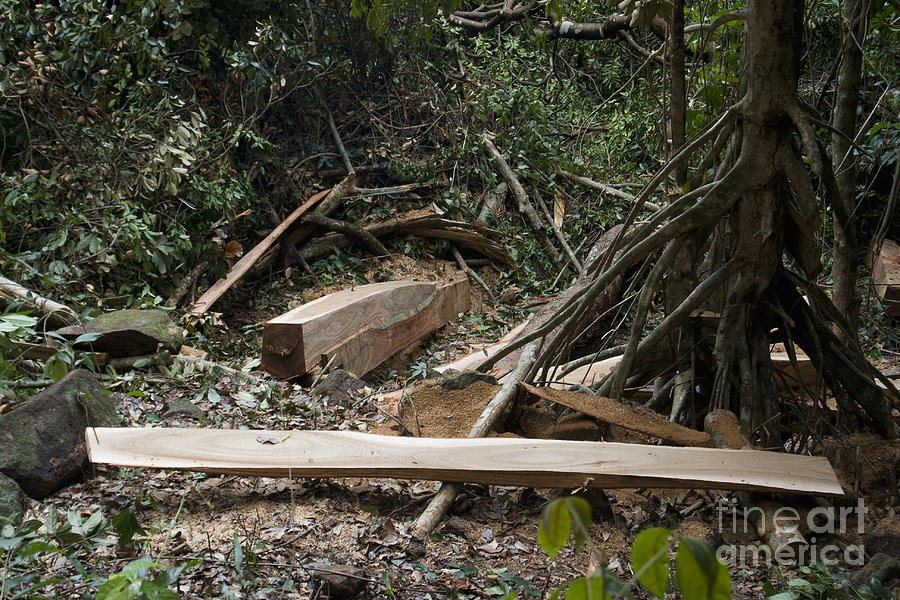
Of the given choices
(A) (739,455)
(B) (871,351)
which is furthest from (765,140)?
(B) (871,351)

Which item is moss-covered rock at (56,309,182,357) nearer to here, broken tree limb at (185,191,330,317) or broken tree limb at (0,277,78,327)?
broken tree limb at (0,277,78,327)

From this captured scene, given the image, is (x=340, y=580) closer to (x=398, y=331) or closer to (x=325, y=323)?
(x=325, y=323)

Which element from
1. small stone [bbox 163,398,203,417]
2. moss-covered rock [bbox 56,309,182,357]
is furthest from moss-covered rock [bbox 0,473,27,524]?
moss-covered rock [bbox 56,309,182,357]

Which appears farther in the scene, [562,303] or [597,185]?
[597,185]

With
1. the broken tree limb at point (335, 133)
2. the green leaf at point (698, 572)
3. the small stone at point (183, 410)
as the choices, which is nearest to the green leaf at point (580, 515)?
the green leaf at point (698, 572)

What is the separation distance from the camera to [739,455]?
2578 mm

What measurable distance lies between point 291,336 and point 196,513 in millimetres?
1811

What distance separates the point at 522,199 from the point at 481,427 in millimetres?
4764

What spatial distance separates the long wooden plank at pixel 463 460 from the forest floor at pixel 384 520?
0.51ft

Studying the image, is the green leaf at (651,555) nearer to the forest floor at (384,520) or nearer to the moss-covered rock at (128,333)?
the forest floor at (384,520)

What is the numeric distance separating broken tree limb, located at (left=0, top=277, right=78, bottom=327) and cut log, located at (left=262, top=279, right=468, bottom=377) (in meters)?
1.18

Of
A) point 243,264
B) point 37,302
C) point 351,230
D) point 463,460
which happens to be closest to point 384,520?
point 463,460

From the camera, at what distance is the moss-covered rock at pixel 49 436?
8.70 feet

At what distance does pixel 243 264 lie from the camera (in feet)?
19.8
